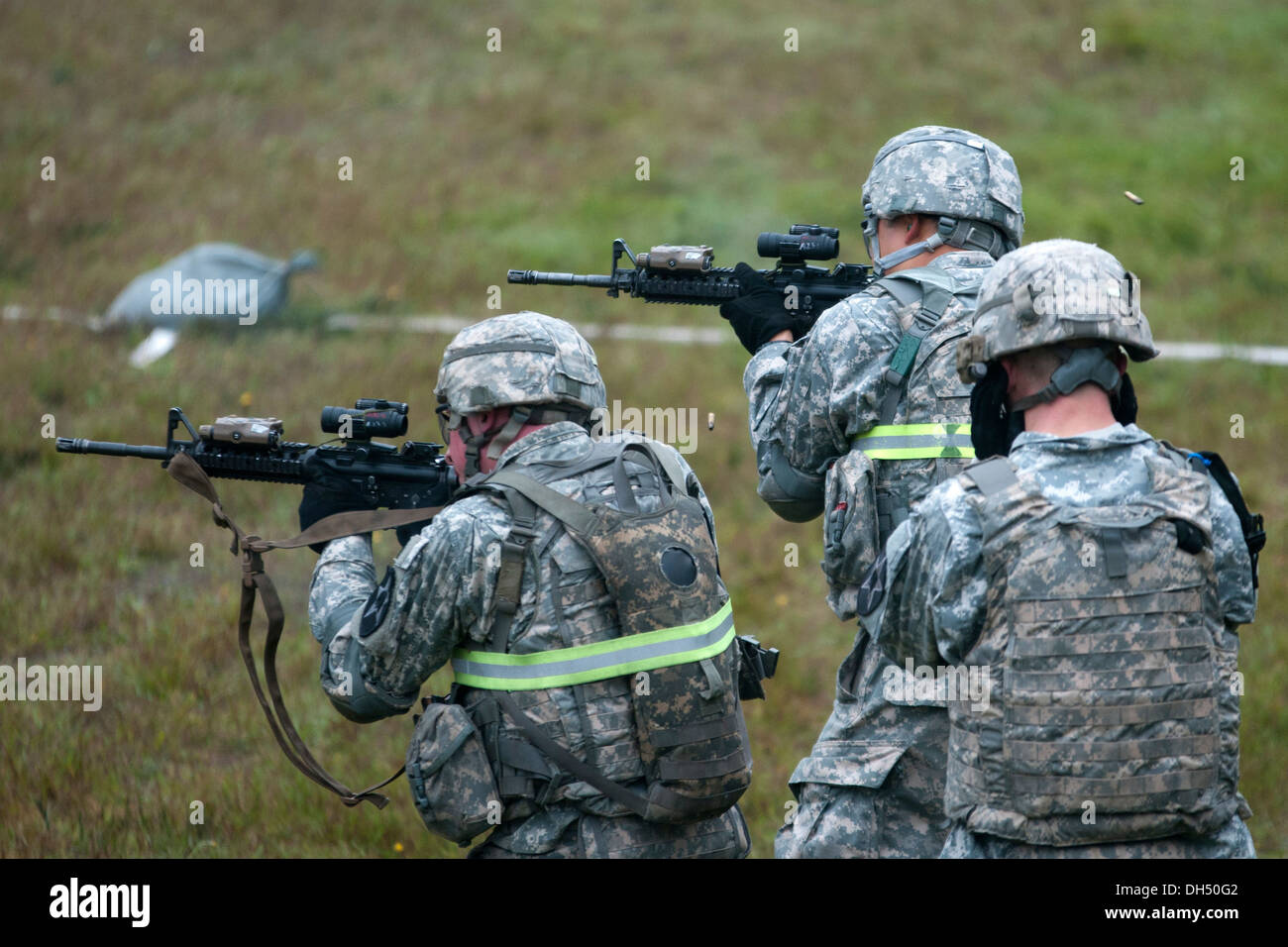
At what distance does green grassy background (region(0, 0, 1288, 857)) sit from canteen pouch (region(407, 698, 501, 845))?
8.42ft

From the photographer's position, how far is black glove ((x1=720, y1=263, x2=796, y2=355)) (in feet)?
17.9

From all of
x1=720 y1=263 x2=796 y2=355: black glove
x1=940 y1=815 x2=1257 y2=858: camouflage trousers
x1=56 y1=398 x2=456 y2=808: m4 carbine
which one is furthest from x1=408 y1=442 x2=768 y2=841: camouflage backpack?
x1=720 y1=263 x2=796 y2=355: black glove

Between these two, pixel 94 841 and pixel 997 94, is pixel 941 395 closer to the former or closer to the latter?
pixel 94 841

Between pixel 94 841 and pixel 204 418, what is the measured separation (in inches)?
216

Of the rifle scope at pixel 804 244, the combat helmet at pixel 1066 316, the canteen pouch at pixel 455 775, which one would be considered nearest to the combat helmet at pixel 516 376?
the canteen pouch at pixel 455 775

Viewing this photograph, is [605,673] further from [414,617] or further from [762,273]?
[762,273]

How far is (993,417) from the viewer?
3605mm

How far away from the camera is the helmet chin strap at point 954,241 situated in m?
4.80

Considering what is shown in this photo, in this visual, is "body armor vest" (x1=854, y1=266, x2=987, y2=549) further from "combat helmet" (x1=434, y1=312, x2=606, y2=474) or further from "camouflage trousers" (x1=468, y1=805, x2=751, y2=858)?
"camouflage trousers" (x1=468, y1=805, x2=751, y2=858)

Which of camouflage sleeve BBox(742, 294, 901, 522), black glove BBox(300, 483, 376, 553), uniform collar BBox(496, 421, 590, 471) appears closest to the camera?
uniform collar BBox(496, 421, 590, 471)

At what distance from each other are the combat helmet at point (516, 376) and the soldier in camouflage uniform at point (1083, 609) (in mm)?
1184

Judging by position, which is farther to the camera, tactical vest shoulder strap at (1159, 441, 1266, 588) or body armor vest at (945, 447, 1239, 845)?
tactical vest shoulder strap at (1159, 441, 1266, 588)

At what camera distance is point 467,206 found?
1652 centimetres
